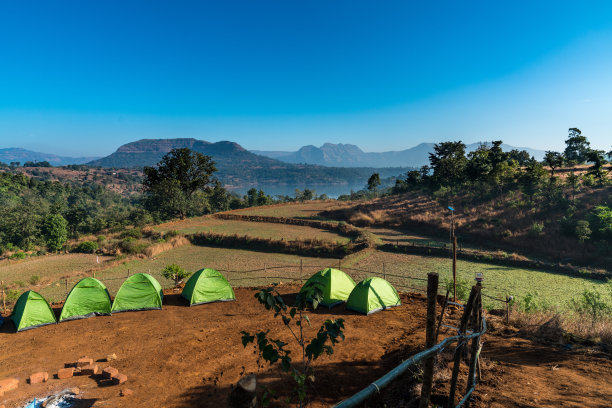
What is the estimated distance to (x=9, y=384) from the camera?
23.9ft

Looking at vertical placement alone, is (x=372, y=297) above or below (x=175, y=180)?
below

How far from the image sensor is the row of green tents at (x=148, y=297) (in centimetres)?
1106

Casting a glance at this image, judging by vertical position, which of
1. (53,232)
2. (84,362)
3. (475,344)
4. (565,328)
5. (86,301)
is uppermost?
(475,344)

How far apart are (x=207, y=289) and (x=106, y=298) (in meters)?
3.90

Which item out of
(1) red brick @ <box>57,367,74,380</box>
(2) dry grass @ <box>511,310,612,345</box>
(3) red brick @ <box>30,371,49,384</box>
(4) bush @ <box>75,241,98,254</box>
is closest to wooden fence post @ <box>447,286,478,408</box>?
(2) dry grass @ <box>511,310,612,345</box>

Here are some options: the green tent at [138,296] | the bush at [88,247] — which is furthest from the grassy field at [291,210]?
the green tent at [138,296]

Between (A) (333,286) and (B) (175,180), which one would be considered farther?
(B) (175,180)

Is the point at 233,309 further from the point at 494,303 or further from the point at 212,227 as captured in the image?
the point at 212,227

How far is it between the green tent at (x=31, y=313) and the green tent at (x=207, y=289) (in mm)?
4841

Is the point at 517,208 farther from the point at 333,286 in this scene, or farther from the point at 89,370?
the point at 89,370

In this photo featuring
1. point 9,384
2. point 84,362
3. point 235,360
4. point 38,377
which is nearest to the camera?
point 9,384

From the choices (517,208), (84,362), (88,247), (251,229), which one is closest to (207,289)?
(84,362)

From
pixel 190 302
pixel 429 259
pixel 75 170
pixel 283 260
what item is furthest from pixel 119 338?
pixel 75 170

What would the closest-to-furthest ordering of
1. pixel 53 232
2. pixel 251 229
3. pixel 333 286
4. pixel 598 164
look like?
pixel 333 286 < pixel 53 232 < pixel 598 164 < pixel 251 229
